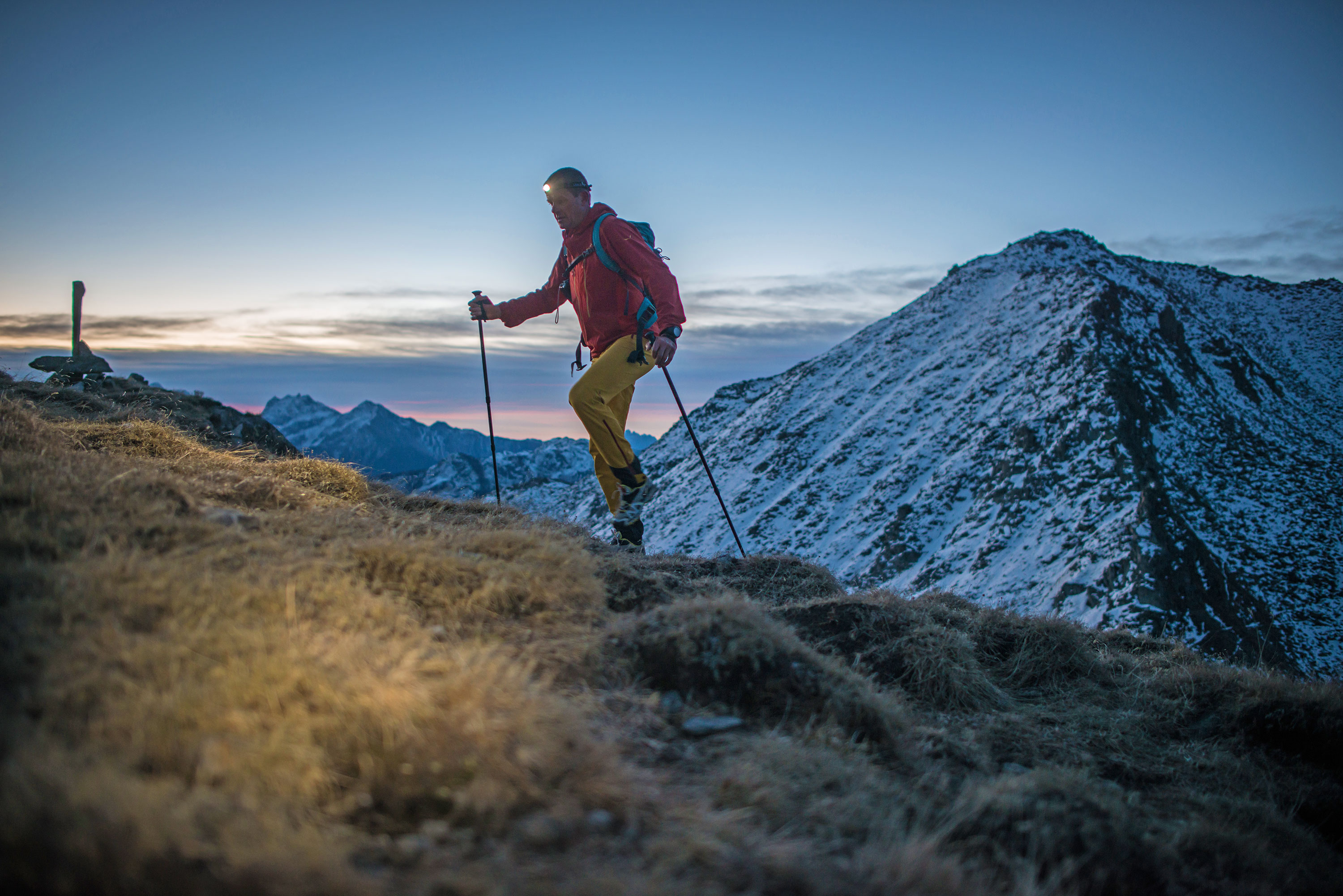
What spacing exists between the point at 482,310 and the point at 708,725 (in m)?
6.56

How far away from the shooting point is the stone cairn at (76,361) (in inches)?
566

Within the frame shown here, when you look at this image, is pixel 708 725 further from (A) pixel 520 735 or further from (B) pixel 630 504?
(B) pixel 630 504

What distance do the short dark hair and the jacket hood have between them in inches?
10.2

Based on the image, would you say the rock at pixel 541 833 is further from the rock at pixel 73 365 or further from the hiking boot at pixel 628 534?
the rock at pixel 73 365

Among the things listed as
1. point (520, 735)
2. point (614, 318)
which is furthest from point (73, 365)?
point (520, 735)

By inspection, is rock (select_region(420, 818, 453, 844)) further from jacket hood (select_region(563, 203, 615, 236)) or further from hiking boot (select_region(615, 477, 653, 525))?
jacket hood (select_region(563, 203, 615, 236))

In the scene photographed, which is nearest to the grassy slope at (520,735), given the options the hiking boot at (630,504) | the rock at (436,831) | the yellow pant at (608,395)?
the rock at (436,831)

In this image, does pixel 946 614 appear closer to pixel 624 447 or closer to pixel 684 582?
Result: pixel 684 582

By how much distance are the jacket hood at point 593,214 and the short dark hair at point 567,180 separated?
258mm

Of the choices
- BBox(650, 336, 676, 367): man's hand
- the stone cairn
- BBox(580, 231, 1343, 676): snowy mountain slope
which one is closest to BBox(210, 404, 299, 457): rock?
the stone cairn

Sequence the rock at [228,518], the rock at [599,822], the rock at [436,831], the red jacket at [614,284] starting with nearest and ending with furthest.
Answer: the rock at [436,831]
the rock at [599,822]
the rock at [228,518]
the red jacket at [614,284]

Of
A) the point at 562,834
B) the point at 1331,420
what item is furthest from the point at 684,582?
the point at 1331,420

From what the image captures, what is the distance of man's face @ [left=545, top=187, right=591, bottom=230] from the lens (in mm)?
7055

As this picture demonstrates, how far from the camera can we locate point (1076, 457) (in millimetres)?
30469
